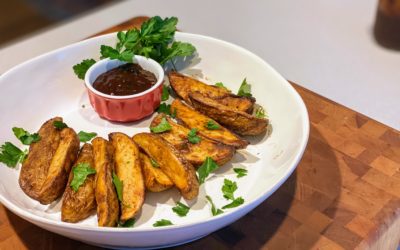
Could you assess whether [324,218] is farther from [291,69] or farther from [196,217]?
[291,69]

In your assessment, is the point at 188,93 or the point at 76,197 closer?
the point at 76,197

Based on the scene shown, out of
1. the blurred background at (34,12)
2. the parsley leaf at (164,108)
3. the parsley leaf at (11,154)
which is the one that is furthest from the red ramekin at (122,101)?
the blurred background at (34,12)

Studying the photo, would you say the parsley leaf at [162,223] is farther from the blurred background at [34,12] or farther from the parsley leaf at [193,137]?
the blurred background at [34,12]

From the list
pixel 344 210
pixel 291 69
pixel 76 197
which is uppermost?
pixel 76 197

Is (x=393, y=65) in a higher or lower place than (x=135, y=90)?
lower

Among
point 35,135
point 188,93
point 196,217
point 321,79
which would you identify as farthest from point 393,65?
point 35,135

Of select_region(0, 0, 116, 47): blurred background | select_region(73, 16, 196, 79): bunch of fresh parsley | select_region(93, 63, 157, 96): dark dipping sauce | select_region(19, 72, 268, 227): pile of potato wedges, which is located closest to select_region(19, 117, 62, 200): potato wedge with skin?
select_region(19, 72, 268, 227): pile of potato wedges

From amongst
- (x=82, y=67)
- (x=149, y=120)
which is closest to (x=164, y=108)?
(x=149, y=120)
